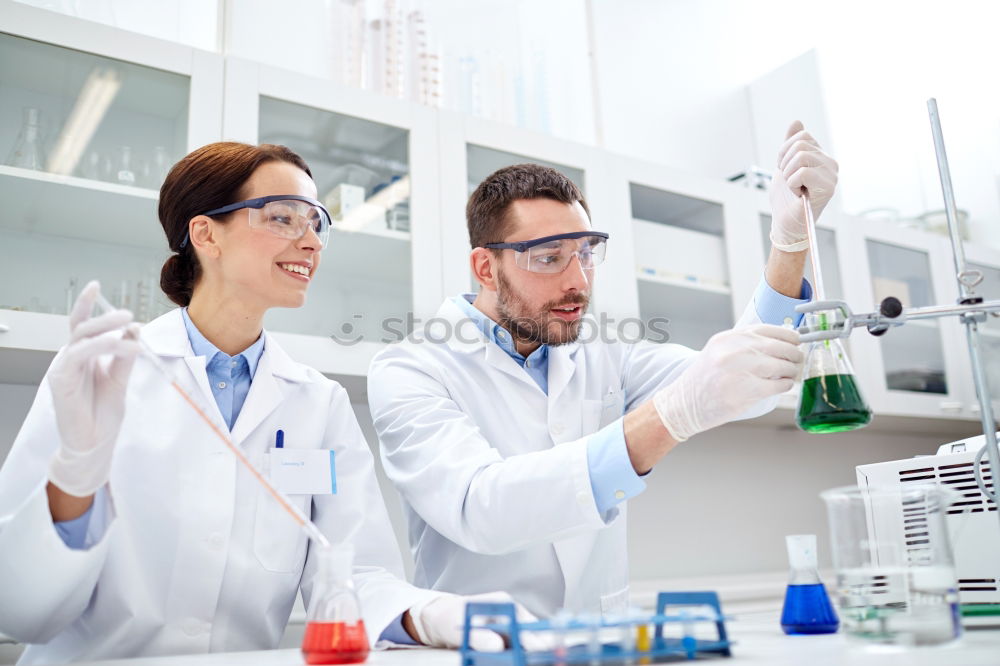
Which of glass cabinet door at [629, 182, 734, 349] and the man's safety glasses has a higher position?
glass cabinet door at [629, 182, 734, 349]

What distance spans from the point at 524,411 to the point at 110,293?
1065 mm

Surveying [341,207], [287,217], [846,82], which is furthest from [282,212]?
[846,82]

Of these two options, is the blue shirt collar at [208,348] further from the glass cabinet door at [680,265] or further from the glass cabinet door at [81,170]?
the glass cabinet door at [680,265]

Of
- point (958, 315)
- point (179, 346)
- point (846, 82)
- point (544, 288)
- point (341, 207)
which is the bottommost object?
point (958, 315)

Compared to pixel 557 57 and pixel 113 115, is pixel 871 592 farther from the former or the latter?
pixel 557 57

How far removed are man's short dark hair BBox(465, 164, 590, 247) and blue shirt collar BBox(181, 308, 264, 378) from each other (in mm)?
528

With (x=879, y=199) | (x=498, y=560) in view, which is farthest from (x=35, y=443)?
(x=879, y=199)

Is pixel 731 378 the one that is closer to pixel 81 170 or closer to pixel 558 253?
pixel 558 253

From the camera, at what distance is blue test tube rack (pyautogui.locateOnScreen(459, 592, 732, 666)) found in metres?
0.69

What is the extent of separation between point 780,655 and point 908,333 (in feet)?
9.58

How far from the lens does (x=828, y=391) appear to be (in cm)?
94

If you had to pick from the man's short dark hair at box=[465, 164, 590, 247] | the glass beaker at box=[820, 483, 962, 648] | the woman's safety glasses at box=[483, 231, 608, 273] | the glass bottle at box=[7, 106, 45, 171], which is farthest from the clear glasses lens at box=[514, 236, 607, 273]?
the glass bottle at box=[7, 106, 45, 171]

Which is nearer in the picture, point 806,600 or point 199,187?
point 806,600

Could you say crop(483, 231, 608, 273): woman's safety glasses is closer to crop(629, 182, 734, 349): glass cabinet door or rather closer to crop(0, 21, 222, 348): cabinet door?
crop(0, 21, 222, 348): cabinet door
